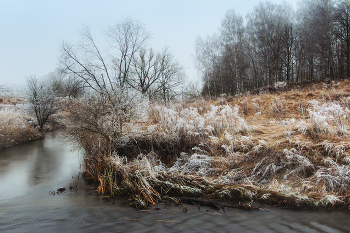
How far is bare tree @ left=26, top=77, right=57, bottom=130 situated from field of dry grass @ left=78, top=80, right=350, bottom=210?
1656cm

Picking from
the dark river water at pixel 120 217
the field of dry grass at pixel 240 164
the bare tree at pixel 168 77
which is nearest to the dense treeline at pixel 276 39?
the bare tree at pixel 168 77

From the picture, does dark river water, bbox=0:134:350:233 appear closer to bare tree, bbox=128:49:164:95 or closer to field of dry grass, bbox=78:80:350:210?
field of dry grass, bbox=78:80:350:210

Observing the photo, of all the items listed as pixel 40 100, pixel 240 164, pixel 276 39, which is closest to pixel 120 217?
pixel 240 164

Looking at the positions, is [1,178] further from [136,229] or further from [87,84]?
[87,84]

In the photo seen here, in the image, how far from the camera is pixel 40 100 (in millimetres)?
20641

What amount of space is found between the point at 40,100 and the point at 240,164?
21452 mm

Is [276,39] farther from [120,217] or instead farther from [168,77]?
[120,217]

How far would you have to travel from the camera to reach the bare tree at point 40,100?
67.2 ft

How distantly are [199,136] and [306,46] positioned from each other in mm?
21828

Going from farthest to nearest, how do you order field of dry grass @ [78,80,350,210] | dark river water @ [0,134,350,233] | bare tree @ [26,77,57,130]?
bare tree @ [26,77,57,130] < field of dry grass @ [78,80,350,210] < dark river water @ [0,134,350,233]

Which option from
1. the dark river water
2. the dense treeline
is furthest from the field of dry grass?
the dense treeline

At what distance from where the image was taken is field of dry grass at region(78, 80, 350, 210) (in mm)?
4578

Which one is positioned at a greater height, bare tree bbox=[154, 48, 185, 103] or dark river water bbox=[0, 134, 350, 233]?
bare tree bbox=[154, 48, 185, 103]

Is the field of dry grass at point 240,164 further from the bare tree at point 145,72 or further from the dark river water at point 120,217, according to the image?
the bare tree at point 145,72
